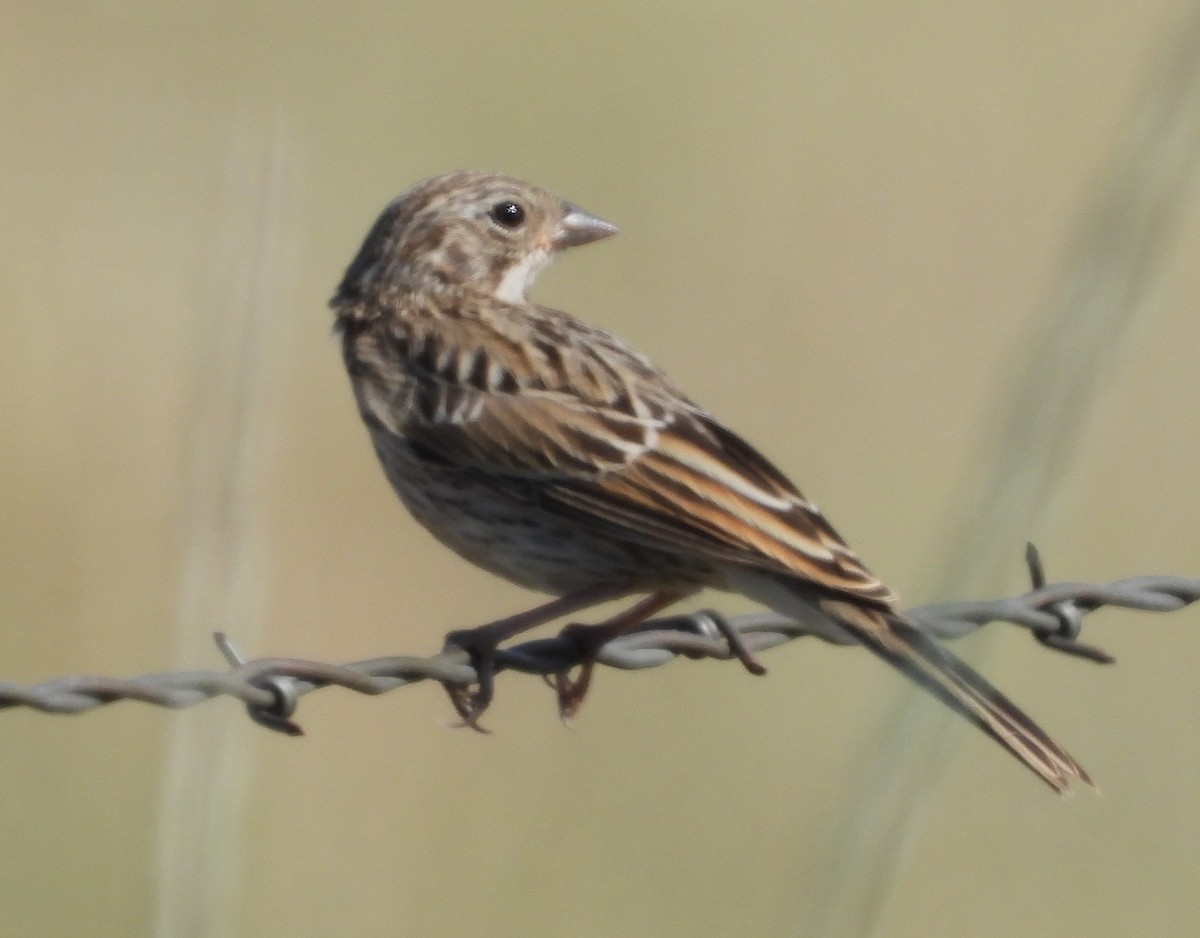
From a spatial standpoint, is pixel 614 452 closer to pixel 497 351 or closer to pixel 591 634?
pixel 591 634

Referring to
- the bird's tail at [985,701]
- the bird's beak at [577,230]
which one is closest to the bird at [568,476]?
the bird's tail at [985,701]

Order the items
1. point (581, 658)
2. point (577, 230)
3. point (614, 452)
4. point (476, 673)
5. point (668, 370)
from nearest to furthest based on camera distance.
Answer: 1. point (476, 673)
2. point (581, 658)
3. point (614, 452)
4. point (577, 230)
5. point (668, 370)

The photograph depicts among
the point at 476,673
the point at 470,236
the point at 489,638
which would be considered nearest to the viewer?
the point at 476,673

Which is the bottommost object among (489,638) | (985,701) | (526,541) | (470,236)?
(489,638)

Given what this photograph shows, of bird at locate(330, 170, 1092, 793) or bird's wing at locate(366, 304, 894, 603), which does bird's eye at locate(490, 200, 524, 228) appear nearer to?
bird at locate(330, 170, 1092, 793)

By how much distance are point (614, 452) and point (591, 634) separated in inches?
17.1

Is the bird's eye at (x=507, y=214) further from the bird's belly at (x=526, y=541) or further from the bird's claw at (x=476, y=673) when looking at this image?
the bird's claw at (x=476, y=673)

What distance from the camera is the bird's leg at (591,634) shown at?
4090mm

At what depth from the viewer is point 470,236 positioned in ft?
18.1

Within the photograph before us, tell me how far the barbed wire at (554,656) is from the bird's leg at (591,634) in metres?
0.04

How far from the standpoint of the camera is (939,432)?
29.7 feet

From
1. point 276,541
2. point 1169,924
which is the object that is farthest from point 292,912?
point 1169,924

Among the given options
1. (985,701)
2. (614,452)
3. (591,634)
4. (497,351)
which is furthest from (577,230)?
(985,701)

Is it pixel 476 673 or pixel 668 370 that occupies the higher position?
pixel 476 673
